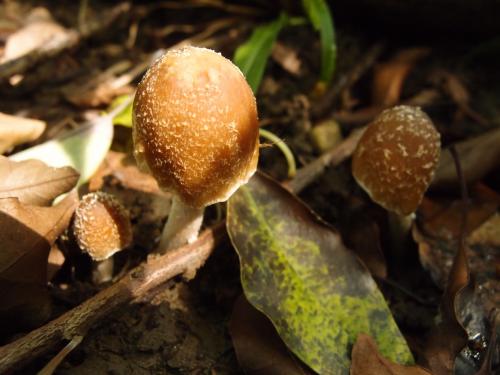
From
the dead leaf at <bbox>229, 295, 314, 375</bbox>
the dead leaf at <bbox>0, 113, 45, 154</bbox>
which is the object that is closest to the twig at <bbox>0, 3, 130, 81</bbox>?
the dead leaf at <bbox>0, 113, 45, 154</bbox>

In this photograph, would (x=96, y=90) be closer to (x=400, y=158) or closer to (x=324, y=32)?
(x=324, y=32)

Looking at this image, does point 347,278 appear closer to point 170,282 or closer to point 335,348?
point 335,348

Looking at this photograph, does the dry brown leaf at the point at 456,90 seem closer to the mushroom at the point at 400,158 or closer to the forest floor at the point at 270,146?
the forest floor at the point at 270,146

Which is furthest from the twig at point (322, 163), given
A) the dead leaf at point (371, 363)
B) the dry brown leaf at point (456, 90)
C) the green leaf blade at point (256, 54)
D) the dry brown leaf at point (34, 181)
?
the dry brown leaf at point (34, 181)

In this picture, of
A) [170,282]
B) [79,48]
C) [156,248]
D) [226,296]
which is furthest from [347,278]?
[79,48]

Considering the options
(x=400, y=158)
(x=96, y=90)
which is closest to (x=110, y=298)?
(x=400, y=158)
